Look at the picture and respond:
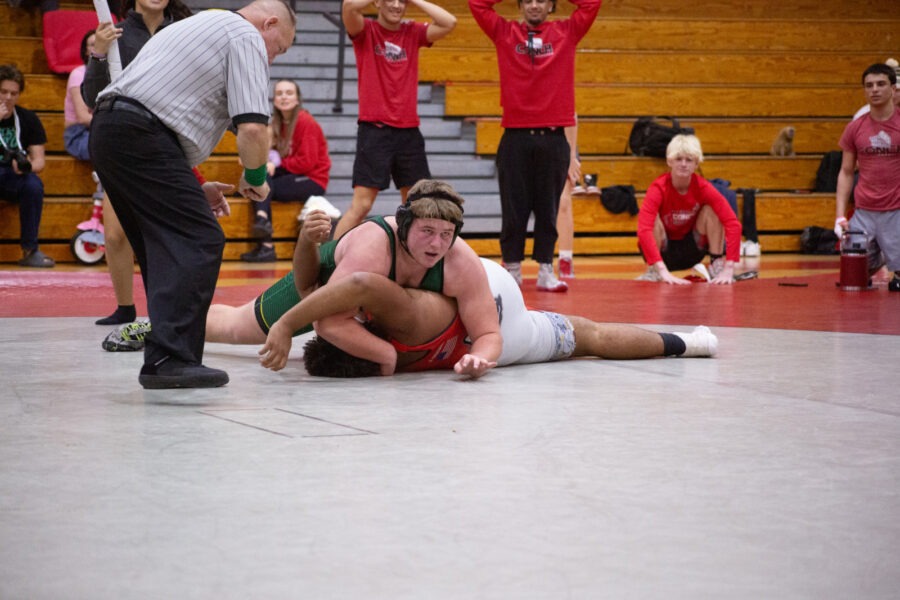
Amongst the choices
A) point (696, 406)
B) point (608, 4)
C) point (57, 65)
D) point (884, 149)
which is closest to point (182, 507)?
point (696, 406)

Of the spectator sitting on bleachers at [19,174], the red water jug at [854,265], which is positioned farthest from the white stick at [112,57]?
the red water jug at [854,265]

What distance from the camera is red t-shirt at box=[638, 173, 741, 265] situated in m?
6.83

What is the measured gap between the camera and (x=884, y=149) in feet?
22.7

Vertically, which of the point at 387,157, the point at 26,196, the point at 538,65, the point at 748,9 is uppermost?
the point at 748,9

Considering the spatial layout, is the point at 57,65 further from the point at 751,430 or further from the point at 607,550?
the point at 607,550

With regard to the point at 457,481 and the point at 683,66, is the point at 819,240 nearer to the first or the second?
the point at 683,66

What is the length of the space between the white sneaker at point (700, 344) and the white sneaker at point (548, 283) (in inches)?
91.4

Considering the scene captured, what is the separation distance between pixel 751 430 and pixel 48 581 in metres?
1.65

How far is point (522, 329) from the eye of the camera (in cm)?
372

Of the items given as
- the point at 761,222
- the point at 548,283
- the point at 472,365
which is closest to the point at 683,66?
the point at 761,222

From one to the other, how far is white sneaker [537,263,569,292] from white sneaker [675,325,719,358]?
2.32 m

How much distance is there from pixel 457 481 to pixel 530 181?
15.0ft

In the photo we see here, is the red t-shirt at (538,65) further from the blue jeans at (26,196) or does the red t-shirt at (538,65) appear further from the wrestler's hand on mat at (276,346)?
the wrestler's hand on mat at (276,346)

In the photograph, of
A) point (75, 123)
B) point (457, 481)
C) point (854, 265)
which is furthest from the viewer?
point (75, 123)
